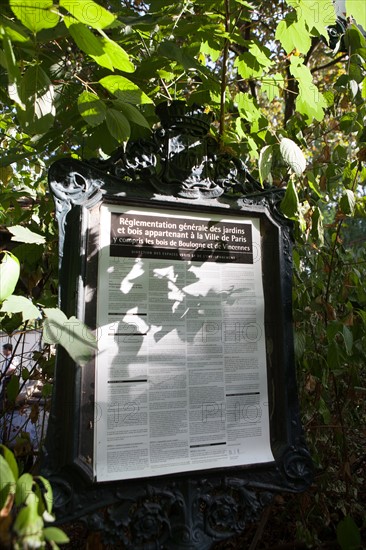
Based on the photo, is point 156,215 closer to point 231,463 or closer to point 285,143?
point 285,143

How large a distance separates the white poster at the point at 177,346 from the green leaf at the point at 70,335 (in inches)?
5.8

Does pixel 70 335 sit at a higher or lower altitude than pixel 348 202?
lower

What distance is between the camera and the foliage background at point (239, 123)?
1.23 m

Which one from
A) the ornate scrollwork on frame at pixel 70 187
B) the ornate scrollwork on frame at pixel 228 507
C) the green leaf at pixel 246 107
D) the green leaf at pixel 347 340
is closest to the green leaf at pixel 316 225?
the green leaf at pixel 347 340

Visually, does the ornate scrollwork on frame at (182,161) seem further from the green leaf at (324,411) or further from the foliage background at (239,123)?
the green leaf at (324,411)

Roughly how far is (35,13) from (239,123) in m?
1.12

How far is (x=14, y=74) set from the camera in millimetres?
986

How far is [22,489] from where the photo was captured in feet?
3.05

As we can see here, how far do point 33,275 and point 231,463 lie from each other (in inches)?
49.5

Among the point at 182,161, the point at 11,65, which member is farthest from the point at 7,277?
the point at 182,161

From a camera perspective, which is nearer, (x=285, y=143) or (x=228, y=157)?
(x=285, y=143)

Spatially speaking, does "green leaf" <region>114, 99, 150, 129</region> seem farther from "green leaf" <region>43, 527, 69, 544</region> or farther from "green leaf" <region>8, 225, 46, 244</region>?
"green leaf" <region>43, 527, 69, 544</region>

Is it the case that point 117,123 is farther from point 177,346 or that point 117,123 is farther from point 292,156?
point 177,346

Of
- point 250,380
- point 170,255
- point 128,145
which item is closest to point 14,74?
point 128,145
